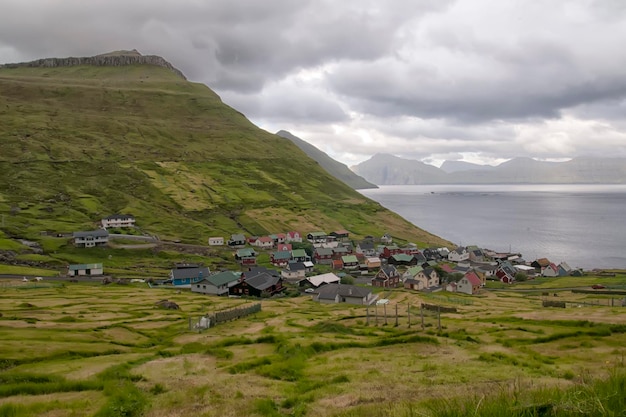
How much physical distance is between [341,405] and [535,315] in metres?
46.4

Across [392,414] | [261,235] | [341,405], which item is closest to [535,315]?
[341,405]

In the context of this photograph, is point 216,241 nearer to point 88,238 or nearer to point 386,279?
point 88,238

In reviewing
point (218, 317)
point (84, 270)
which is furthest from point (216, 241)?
point (218, 317)

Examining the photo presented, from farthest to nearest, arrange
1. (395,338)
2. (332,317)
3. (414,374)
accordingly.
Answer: (332,317) → (395,338) → (414,374)

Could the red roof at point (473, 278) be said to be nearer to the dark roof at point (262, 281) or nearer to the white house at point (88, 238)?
the dark roof at point (262, 281)

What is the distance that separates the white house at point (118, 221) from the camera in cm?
15325

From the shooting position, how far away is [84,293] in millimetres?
78188

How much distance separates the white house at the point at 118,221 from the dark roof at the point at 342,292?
344ft

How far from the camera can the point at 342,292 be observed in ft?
275

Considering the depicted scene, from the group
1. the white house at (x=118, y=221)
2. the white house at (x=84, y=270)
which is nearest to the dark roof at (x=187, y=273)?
the white house at (x=84, y=270)

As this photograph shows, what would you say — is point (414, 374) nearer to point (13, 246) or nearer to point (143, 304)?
point (143, 304)

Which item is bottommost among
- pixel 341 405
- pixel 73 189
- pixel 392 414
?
pixel 341 405

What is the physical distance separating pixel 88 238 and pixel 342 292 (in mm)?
91160

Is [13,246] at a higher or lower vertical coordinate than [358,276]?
higher
